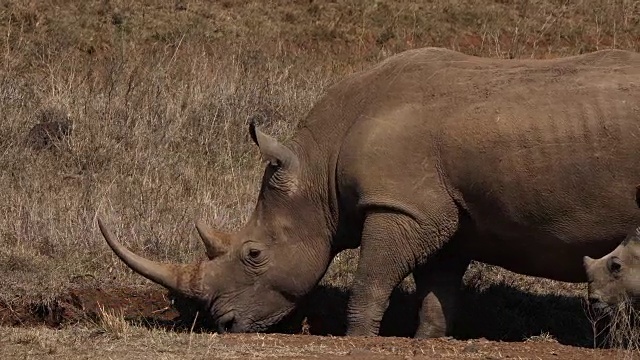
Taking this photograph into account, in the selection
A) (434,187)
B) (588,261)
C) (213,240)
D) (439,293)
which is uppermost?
(434,187)

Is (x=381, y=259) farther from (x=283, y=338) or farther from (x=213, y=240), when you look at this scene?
(x=213, y=240)

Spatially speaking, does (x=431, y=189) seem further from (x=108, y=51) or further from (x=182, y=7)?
(x=182, y=7)

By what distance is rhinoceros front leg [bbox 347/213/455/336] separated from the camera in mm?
9375

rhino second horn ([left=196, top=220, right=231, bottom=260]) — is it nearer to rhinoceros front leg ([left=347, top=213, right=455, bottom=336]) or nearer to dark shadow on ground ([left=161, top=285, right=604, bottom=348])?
dark shadow on ground ([left=161, top=285, right=604, bottom=348])

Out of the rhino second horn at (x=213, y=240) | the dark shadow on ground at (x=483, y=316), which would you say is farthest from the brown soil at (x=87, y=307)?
the rhino second horn at (x=213, y=240)

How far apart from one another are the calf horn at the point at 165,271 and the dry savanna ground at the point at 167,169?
12.7 inches

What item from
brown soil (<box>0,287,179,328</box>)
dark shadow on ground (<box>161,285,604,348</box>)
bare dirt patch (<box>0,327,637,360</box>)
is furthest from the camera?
dark shadow on ground (<box>161,285,604,348</box>)

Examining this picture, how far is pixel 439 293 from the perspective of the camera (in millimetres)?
10117

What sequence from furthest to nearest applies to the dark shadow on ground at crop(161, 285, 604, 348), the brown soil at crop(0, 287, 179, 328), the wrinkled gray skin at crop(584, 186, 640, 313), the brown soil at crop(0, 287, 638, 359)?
the dark shadow on ground at crop(161, 285, 604, 348) → the brown soil at crop(0, 287, 179, 328) → the wrinkled gray skin at crop(584, 186, 640, 313) → the brown soil at crop(0, 287, 638, 359)

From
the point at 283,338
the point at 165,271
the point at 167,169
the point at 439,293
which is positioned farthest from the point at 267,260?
the point at 167,169

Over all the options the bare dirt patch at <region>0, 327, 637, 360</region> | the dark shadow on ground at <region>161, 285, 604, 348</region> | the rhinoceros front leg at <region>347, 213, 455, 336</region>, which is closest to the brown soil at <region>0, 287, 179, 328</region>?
the dark shadow on ground at <region>161, 285, 604, 348</region>

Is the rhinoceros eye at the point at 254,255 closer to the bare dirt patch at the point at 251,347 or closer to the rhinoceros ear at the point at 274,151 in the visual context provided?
the rhinoceros ear at the point at 274,151

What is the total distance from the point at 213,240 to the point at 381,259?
129cm

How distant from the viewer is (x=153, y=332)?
352 inches
